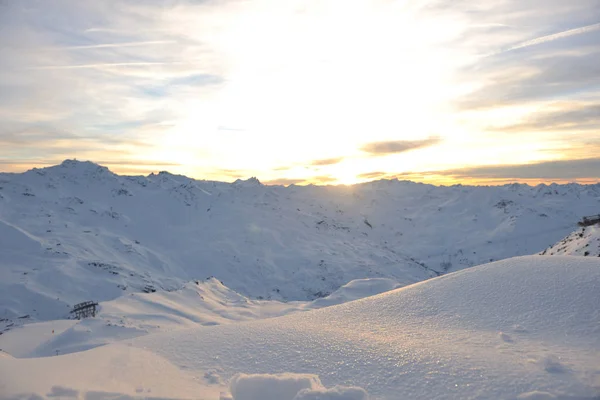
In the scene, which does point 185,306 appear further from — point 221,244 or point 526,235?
point 526,235

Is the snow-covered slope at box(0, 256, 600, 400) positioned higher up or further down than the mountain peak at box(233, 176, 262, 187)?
further down

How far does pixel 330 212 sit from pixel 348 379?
16566 centimetres

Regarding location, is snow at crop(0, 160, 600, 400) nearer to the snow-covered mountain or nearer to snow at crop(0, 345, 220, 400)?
snow at crop(0, 345, 220, 400)

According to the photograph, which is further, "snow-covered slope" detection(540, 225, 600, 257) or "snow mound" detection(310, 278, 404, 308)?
"snow mound" detection(310, 278, 404, 308)

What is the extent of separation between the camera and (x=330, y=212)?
170 metres

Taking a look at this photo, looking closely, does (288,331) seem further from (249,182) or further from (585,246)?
(249,182)

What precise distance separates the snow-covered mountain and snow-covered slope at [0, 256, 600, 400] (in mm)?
27404

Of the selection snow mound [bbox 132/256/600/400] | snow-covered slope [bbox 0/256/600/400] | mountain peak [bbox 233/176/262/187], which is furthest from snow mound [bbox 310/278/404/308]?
mountain peak [bbox 233/176/262/187]

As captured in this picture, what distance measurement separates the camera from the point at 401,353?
5.93 metres

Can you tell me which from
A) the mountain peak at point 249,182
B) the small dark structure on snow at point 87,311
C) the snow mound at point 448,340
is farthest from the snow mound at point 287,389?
the mountain peak at point 249,182

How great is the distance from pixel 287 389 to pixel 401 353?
2.05 meters

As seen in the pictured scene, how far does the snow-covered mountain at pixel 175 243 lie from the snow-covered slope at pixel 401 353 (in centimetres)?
2740

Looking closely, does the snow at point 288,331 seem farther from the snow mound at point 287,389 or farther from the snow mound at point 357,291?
the snow mound at point 357,291

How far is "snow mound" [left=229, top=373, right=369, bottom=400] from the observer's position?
463cm
